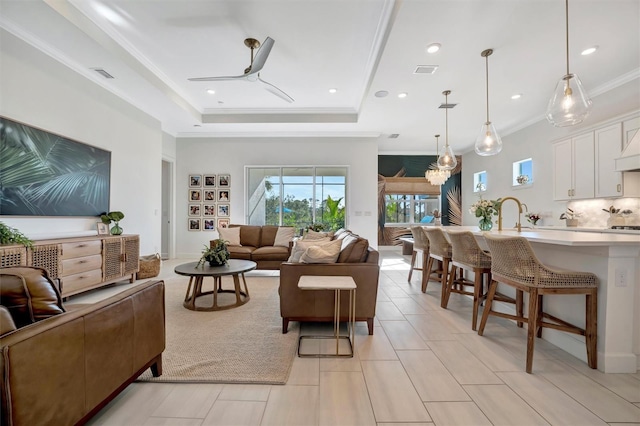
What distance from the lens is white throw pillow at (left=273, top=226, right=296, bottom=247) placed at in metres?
5.34

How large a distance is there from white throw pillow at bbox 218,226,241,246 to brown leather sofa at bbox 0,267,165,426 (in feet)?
12.0

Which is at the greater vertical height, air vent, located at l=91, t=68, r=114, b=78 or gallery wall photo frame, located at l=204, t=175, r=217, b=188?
air vent, located at l=91, t=68, r=114, b=78

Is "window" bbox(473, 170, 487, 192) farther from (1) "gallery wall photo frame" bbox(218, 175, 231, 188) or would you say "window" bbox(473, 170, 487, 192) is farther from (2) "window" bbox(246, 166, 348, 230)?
(1) "gallery wall photo frame" bbox(218, 175, 231, 188)

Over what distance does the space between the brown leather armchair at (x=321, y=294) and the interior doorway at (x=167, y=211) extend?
530 cm

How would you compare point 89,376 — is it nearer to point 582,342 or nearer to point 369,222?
point 582,342

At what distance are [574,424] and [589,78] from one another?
15.1ft

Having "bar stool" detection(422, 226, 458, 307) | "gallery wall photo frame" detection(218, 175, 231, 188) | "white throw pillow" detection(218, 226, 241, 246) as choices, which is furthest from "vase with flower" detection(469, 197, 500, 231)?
"gallery wall photo frame" detection(218, 175, 231, 188)

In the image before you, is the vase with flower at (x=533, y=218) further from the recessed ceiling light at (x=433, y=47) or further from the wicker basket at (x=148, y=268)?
the wicker basket at (x=148, y=268)

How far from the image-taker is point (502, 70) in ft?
12.2

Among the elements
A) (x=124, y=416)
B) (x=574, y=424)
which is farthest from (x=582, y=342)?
(x=124, y=416)

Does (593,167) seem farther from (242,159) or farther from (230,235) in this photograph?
(242,159)

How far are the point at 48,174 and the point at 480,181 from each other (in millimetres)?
8898

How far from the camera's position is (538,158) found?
5523mm

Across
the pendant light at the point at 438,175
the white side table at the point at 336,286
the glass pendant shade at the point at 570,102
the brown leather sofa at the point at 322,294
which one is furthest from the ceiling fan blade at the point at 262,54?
the pendant light at the point at 438,175
